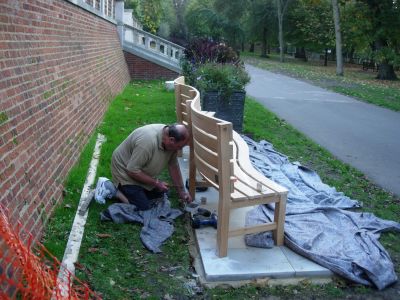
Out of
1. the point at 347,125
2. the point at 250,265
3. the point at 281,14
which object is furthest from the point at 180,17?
the point at 250,265

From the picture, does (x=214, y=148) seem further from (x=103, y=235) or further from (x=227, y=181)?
(x=103, y=235)

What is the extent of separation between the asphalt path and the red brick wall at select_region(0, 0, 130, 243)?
4.23m

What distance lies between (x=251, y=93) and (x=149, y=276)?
12.8 metres

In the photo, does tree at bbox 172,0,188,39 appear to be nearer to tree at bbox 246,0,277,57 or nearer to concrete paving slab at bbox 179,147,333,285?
tree at bbox 246,0,277,57

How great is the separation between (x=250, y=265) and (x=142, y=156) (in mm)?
1449

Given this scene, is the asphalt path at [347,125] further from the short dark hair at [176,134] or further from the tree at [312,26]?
the tree at [312,26]

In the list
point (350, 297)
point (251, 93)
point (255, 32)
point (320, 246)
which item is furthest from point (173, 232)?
point (255, 32)

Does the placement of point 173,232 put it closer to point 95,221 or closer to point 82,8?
point 95,221

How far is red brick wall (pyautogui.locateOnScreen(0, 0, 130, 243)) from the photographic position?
3.39 m

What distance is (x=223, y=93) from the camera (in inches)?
322

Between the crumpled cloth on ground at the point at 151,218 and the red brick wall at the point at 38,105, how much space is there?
0.61 metres

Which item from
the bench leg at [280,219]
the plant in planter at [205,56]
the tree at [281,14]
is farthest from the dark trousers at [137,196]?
the tree at [281,14]

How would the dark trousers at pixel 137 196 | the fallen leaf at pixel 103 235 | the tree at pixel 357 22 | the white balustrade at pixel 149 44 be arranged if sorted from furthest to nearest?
1. the tree at pixel 357 22
2. the white balustrade at pixel 149 44
3. the dark trousers at pixel 137 196
4. the fallen leaf at pixel 103 235

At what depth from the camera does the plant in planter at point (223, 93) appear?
8.16 meters
